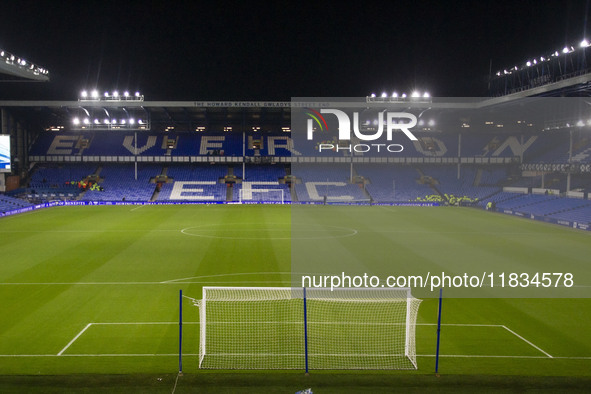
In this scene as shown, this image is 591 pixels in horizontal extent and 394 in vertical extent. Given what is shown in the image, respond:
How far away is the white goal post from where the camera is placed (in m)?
53.2

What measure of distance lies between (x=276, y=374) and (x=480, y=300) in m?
8.41

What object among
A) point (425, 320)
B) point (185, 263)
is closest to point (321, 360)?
point (425, 320)

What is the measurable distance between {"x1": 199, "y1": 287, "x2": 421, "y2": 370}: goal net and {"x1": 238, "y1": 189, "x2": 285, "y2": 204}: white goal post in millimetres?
38748

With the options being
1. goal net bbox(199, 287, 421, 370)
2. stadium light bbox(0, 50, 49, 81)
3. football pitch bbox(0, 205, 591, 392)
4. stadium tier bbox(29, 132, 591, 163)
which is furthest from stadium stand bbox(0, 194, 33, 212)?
goal net bbox(199, 287, 421, 370)

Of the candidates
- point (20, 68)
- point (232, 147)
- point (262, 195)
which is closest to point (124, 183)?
point (232, 147)

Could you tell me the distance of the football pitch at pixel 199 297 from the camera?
28.2 feet

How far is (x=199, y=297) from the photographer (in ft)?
46.2

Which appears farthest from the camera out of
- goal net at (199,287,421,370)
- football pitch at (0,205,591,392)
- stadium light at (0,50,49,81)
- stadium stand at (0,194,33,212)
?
stadium stand at (0,194,33,212)

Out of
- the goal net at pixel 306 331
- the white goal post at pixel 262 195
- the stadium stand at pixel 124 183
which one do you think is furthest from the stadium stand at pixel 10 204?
the goal net at pixel 306 331

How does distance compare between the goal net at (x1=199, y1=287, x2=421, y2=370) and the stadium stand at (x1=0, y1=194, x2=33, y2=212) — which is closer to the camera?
the goal net at (x1=199, y1=287, x2=421, y2=370)

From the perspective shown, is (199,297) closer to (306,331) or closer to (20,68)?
(306,331)

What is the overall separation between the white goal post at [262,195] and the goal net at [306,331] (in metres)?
38.7

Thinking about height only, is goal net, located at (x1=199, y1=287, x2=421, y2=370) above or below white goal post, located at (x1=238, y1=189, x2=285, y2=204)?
below

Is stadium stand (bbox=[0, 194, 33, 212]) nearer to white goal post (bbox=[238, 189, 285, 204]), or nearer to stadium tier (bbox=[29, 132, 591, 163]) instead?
stadium tier (bbox=[29, 132, 591, 163])
